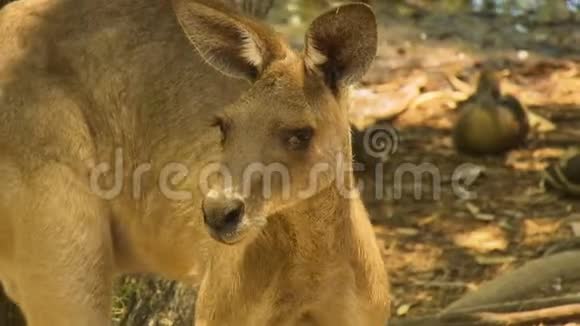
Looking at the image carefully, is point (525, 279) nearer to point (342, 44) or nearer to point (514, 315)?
point (514, 315)

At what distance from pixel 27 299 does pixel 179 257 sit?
2.21 ft

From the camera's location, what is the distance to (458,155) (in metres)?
9.83

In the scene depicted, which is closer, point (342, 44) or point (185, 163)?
point (342, 44)

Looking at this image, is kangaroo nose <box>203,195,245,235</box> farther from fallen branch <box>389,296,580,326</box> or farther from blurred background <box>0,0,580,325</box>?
fallen branch <box>389,296,580,326</box>

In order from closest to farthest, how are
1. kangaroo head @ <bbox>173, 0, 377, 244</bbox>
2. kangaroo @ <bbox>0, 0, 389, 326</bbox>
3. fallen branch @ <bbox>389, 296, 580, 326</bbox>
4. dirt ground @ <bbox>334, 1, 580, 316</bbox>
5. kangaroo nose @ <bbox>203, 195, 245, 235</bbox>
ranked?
1. kangaroo nose @ <bbox>203, 195, 245, 235</bbox>
2. kangaroo head @ <bbox>173, 0, 377, 244</bbox>
3. kangaroo @ <bbox>0, 0, 389, 326</bbox>
4. fallen branch @ <bbox>389, 296, 580, 326</bbox>
5. dirt ground @ <bbox>334, 1, 580, 316</bbox>

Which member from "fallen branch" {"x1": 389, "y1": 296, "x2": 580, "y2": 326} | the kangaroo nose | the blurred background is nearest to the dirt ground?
the blurred background

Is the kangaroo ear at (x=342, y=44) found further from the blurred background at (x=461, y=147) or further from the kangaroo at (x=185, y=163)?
the blurred background at (x=461, y=147)

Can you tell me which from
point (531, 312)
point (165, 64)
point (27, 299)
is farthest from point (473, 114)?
point (27, 299)

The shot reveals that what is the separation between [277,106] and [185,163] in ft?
3.15

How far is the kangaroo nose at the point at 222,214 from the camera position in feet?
14.4

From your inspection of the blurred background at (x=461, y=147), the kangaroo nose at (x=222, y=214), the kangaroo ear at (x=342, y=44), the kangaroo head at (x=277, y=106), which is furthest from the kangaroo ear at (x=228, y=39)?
the blurred background at (x=461, y=147)

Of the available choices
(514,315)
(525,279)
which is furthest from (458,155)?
(514,315)

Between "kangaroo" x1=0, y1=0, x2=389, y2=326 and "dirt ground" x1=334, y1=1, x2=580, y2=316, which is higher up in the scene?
"kangaroo" x1=0, y1=0, x2=389, y2=326

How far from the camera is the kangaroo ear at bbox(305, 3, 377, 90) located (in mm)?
4590
